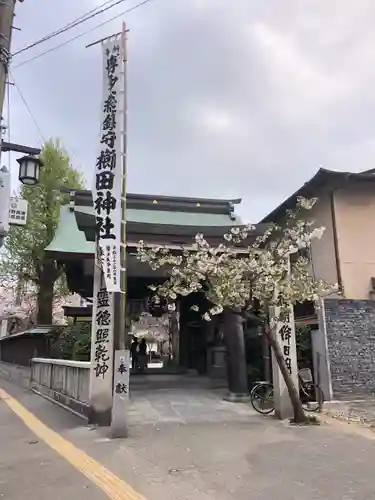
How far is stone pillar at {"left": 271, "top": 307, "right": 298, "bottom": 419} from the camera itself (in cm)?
1031

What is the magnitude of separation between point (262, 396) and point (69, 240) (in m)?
7.27

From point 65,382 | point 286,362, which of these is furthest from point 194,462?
point 65,382

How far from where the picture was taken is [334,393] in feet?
38.7

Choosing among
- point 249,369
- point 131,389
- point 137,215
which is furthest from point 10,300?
point 249,369

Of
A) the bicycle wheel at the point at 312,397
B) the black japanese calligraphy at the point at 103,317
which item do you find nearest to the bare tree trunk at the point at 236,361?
the bicycle wheel at the point at 312,397

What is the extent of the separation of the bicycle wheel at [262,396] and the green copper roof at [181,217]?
8.82 m

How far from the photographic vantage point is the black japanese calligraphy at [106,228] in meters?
9.09

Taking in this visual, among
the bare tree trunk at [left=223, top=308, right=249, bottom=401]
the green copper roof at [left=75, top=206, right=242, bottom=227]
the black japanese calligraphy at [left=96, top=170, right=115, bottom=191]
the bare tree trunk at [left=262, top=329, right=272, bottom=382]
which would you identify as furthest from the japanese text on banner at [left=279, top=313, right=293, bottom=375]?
the green copper roof at [left=75, top=206, right=242, bottom=227]

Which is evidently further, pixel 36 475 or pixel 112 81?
pixel 112 81

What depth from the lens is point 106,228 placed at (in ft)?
30.0

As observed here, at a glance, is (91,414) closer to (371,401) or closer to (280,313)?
(280,313)

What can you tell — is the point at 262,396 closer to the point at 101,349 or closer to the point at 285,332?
the point at 285,332

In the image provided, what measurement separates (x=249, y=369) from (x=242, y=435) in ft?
17.6

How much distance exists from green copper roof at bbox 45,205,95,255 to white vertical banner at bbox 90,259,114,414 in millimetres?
2059
